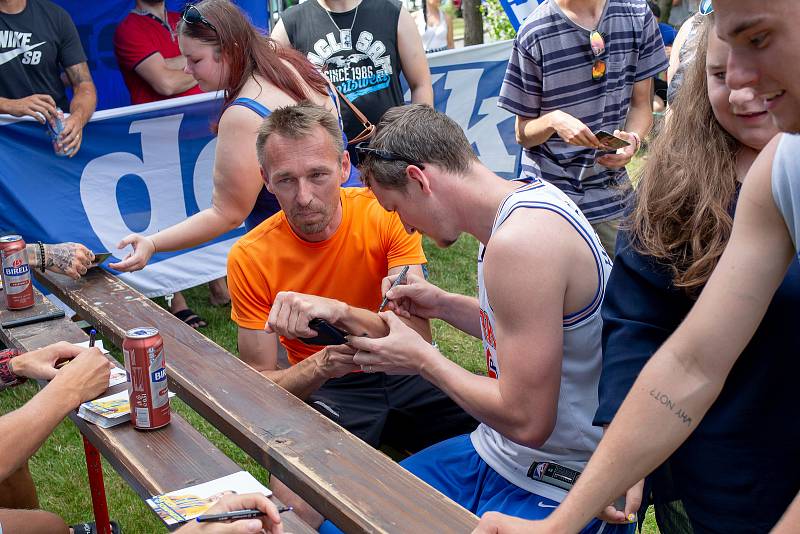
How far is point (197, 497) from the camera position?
2.03m

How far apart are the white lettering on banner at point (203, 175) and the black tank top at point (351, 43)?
1.32 m

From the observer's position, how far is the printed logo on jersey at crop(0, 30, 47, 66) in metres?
5.11

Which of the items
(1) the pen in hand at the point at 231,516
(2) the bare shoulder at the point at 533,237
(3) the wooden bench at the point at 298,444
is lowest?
(3) the wooden bench at the point at 298,444

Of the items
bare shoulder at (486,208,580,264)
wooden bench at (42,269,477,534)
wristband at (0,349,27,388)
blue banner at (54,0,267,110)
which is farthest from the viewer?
blue banner at (54,0,267,110)

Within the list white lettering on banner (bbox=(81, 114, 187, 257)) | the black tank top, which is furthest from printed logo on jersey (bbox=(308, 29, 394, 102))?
white lettering on banner (bbox=(81, 114, 187, 257))

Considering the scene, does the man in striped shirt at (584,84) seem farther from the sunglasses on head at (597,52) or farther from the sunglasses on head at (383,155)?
the sunglasses on head at (383,155)

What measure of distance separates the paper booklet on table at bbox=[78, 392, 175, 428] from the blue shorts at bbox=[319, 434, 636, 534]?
0.69 m

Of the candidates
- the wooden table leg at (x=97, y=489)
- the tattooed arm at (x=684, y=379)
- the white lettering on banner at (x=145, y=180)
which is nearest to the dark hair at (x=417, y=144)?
the tattooed arm at (x=684, y=379)

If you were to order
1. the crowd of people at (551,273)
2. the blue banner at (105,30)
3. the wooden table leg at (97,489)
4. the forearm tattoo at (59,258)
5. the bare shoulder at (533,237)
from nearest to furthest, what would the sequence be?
the crowd of people at (551,273), the bare shoulder at (533,237), the wooden table leg at (97,489), the forearm tattoo at (59,258), the blue banner at (105,30)

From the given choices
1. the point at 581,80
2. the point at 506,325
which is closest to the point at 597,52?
the point at 581,80

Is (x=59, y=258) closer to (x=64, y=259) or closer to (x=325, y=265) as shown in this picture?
(x=64, y=259)

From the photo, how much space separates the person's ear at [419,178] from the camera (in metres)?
2.52

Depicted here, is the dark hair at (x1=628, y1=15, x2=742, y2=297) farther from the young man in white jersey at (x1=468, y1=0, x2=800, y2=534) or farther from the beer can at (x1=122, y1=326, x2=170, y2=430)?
the beer can at (x1=122, y1=326, x2=170, y2=430)

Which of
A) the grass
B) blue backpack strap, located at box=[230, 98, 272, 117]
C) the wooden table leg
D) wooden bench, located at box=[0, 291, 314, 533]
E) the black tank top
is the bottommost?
the grass
